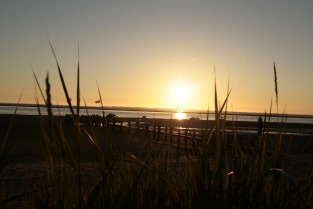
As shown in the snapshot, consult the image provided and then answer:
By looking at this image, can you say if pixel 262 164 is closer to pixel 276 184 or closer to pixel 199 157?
pixel 276 184

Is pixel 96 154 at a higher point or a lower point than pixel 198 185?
higher

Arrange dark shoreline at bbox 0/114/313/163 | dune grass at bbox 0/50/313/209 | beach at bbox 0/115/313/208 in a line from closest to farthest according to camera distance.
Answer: dune grass at bbox 0/50/313/209, beach at bbox 0/115/313/208, dark shoreline at bbox 0/114/313/163

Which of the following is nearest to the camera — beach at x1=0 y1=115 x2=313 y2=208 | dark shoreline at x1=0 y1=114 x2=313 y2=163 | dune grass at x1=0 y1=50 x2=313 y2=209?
dune grass at x1=0 y1=50 x2=313 y2=209

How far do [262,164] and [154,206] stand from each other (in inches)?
23.8

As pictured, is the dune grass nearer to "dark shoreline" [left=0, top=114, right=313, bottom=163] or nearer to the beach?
the beach

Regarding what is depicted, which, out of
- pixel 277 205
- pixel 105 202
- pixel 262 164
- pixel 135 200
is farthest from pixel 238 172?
pixel 105 202

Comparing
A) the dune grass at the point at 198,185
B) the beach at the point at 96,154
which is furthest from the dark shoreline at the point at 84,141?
the dune grass at the point at 198,185

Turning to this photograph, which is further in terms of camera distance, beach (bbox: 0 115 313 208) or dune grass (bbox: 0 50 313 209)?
beach (bbox: 0 115 313 208)

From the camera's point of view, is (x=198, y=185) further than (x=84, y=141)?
No

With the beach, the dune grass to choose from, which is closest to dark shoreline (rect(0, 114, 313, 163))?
the beach

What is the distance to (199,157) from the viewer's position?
2121 millimetres

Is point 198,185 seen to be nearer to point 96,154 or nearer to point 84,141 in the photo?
point 96,154

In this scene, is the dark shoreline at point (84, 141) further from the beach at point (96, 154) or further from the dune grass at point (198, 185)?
the dune grass at point (198, 185)

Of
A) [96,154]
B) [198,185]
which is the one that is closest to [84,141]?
[96,154]
